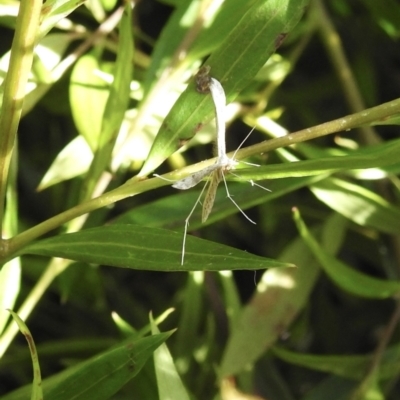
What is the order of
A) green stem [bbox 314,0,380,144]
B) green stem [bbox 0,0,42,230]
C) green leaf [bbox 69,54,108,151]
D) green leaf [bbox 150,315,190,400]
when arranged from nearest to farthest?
green stem [bbox 0,0,42,230]
green leaf [bbox 150,315,190,400]
green leaf [bbox 69,54,108,151]
green stem [bbox 314,0,380,144]

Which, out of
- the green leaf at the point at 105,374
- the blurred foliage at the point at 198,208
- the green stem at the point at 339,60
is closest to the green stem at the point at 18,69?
the blurred foliage at the point at 198,208

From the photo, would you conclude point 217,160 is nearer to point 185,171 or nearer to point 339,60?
point 185,171

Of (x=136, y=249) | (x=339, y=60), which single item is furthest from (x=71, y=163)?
(x=339, y=60)

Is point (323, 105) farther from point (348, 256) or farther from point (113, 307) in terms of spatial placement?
point (113, 307)

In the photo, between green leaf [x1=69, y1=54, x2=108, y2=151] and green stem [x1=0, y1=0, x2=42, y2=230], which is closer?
green stem [x1=0, y1=0, x2=42, y2=230]

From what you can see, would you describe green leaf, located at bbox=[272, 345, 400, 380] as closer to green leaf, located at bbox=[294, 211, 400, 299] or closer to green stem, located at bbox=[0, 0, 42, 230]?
green leaf, located at bbox=[294, 211, 400, 299]

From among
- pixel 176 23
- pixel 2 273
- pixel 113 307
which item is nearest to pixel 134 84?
pixel 176 23

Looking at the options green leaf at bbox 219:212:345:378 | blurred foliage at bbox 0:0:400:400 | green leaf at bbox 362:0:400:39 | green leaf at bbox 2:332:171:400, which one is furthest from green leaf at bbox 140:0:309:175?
green leaf at bbox 362:0:400:39

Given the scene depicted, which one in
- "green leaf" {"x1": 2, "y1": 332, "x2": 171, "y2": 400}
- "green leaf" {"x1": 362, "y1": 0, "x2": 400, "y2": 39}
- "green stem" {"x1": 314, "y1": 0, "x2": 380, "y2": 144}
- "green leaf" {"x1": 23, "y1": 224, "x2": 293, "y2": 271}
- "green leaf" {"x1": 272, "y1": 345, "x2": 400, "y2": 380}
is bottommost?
"green leaf" {"x1": 272, "y1": 345, "x2": 400, "y2": 380}
